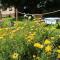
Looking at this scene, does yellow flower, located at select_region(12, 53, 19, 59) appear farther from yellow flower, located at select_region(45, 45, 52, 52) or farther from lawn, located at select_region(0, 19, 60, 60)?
yellow flower, located at select_region(45, 45, 52, 52)

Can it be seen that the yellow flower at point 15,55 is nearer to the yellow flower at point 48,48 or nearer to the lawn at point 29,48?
the lawn at point 29,48

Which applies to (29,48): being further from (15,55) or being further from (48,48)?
(48,48)

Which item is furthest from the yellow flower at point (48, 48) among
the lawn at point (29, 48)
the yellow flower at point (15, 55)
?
the yellow flower at point (15, 55)

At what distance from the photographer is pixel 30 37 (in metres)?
5.00

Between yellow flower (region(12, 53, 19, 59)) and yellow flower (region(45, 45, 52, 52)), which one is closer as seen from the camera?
yellow flower (region(45, 45, 52, 52))

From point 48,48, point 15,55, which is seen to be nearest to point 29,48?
point 15,55

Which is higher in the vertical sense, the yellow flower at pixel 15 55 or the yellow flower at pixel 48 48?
the yellow flower at pixel 48 48

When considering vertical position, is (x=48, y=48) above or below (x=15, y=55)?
above

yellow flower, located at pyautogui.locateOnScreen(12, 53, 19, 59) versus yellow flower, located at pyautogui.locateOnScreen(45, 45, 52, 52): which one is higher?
yellow flower, located at pyautogui.locateOnScreen(45, 45, 52, 52)

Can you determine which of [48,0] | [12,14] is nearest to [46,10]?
[48,0]

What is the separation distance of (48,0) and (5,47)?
23.7 meters

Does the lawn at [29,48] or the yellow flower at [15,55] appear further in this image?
the yellow flower at [15,55]

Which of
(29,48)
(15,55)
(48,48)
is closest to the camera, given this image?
(48,48)

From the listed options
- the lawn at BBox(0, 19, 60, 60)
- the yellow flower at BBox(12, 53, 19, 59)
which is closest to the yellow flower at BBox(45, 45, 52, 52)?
the lawn at BBox(0, 19, 60, 60)
